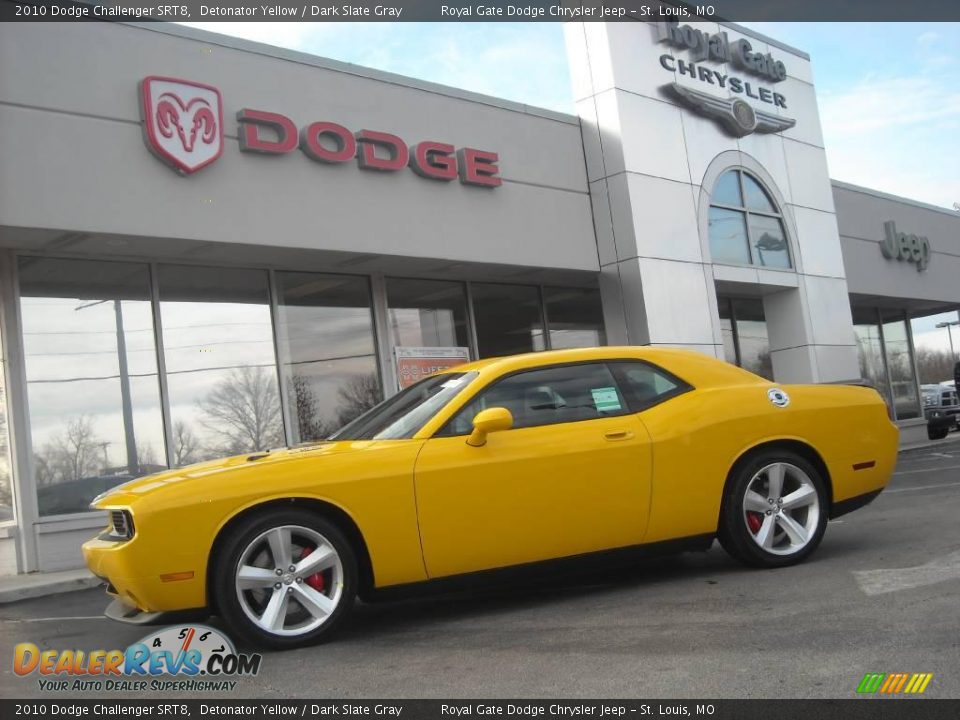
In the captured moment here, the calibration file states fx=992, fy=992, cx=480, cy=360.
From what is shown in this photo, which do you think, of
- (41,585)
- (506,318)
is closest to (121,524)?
(41,585)

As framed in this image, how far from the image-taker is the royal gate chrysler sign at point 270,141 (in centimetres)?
1016

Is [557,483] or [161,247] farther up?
[161,247]

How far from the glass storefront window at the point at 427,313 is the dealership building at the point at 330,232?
0.04m

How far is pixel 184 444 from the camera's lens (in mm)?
11250

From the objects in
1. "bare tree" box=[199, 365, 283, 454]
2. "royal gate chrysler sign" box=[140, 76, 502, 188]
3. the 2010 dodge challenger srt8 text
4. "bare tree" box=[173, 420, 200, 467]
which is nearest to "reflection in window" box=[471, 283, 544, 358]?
"royal gate chrysler sign" box=[140, 76, 502, 188]

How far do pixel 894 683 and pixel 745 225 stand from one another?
47.8 ft

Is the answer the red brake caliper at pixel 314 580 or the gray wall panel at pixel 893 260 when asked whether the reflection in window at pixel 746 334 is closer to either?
the gray wall panel at pixel 893 260

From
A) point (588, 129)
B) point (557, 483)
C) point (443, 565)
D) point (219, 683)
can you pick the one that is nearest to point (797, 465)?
point (557, 483)

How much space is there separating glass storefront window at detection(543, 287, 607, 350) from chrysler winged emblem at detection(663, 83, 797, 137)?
11.4 feet

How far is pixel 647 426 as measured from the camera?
5.80 metres

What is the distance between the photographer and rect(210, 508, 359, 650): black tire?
4.77 m

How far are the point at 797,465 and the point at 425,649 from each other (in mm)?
2761

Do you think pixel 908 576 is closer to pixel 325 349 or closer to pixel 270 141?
pixel 270 141
